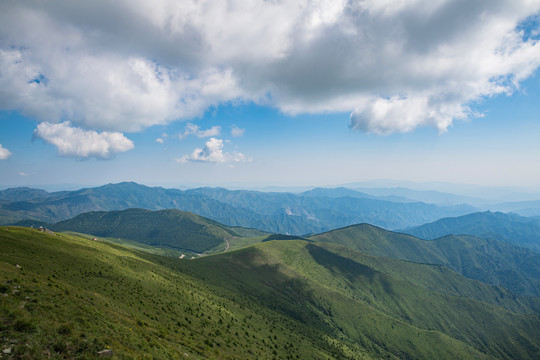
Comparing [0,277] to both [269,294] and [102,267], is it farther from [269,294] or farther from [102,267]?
[269,294]

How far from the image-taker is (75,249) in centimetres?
7325

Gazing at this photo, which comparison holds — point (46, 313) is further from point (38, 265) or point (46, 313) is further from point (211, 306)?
point (211, 306)

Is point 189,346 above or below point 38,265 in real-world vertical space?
below

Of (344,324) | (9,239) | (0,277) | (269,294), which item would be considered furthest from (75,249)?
(344,324)

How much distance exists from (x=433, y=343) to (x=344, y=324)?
61870 mm

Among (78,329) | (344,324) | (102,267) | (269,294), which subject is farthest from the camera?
(344,324)

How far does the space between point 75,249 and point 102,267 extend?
16.0 m

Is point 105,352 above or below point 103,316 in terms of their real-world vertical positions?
above

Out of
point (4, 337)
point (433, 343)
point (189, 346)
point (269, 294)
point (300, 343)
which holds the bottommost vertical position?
point (433, 343)

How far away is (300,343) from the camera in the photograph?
8619 cm

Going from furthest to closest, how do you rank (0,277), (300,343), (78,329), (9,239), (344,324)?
(344,324)
(300,343)
(9,239)
(0,277)
(78,329)

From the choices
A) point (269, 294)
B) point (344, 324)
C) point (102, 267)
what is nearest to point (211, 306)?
point (102, 267)

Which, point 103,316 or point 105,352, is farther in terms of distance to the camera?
point 103,316

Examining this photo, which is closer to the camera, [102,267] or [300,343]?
[102,267]
